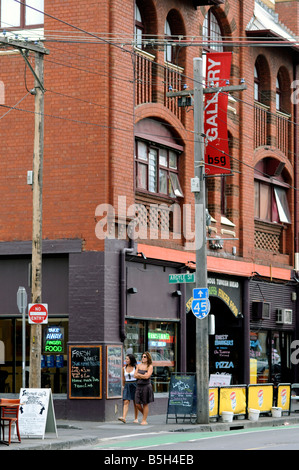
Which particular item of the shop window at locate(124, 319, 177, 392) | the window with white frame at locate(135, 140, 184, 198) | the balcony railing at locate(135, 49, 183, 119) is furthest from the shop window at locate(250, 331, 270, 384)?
the balcony railing at locate(135, 49, 183, 119)

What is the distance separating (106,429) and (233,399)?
366 centimetres

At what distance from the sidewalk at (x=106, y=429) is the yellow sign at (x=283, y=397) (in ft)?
0.99

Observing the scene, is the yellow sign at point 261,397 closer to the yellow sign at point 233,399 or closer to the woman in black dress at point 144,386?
the yellow sign at point 233,399

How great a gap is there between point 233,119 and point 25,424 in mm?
15633

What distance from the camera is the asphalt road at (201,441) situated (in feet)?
59.5

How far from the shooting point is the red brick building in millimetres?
25875

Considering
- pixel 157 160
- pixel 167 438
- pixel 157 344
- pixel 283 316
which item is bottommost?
pixel 167 438

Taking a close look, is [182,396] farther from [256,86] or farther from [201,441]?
[256,86]

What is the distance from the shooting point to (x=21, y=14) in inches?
1080

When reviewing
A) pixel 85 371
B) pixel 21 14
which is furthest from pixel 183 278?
pixel 21 14

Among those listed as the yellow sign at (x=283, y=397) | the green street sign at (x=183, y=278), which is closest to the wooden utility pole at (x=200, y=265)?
the green street sign at (x=183, y=278)
